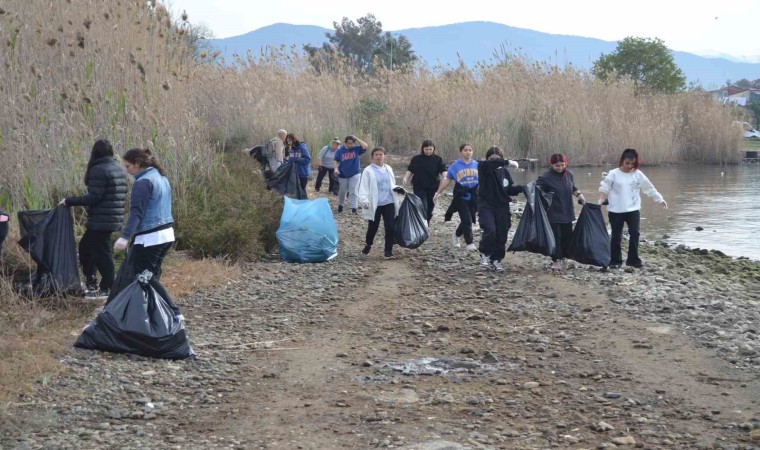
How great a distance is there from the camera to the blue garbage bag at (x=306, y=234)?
13.4 meters

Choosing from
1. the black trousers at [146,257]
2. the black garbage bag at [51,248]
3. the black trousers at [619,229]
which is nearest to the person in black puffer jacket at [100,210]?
the black garbage bag at [51,248]

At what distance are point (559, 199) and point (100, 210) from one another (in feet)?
19.2

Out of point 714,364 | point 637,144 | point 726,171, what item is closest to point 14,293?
point 714,364

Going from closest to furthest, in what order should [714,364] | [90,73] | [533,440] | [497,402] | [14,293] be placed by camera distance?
[533,440] → [497,402] → [714,364] → [14,293] → [90,73]

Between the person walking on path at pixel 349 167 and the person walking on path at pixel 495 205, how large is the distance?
583 centimetres

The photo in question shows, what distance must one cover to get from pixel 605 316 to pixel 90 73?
6.73 m

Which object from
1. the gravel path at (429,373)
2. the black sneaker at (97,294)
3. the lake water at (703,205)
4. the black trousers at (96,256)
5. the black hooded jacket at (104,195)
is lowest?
the lake water at (703,205)

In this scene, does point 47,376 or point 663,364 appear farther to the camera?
point 663,364

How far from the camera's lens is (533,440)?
6207mm

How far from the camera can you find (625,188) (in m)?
12.5

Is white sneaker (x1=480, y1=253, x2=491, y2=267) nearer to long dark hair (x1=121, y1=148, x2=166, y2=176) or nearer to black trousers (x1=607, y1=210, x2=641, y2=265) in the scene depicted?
black trousers (x1=607, y1=210, x2=641, y2=265)

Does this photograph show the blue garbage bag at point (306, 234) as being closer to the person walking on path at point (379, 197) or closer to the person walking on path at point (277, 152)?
the person walking on path at point (379, 197)

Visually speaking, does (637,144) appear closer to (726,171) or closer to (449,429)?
(726,171)

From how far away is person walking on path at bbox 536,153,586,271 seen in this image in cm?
1267
